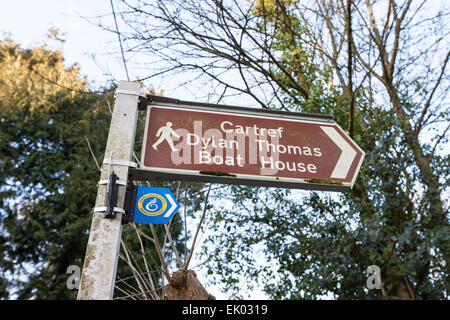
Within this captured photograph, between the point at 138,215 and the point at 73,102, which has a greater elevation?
the point at 73,102

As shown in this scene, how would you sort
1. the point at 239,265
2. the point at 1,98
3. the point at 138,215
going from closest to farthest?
the point at 138,215, the point at 239,265, the point at 1,98

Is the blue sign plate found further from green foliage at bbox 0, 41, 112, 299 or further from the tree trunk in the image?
green foliage at bbox 0, 41, 112, 299

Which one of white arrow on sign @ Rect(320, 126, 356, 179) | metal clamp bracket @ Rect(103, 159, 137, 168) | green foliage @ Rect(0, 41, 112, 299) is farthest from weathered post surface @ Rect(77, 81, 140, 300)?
green foliage @ Rect(0, 41, 112, 299)

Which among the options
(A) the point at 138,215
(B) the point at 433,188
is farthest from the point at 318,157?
(B) the point at 433,188

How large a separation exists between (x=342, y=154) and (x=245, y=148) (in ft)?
1.97

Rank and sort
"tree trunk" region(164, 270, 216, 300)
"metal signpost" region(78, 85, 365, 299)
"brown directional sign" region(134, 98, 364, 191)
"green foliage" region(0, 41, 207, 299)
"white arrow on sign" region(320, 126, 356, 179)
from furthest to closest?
"green foliage" region(0, 41, 207, 299), "tree trunk" region(164, 270, 216, 300), "white arrow on sign" region(320, 126, 356, 179), "brown directional sign" region(134, 98, 364, 191), "metal signpost" region(78, 85, 365, 299)

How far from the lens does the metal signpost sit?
1.93m

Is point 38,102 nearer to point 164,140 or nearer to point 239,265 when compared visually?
point 239,265

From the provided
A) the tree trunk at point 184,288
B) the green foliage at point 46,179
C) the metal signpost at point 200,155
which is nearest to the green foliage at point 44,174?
the green foliage at point 46,179

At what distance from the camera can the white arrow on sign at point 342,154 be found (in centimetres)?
230

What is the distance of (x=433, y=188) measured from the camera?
A: 600 centimetres

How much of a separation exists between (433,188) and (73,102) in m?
13.0

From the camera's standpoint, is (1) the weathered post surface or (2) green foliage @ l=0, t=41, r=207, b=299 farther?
(2) green foliage @ l=0, t=41, r=207, b=299

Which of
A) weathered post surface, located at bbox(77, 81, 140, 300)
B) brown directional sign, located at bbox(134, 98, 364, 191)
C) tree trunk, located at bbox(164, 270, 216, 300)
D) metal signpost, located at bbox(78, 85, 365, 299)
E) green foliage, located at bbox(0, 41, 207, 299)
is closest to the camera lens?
weathered post surface, located at bbox(77, 81, 140, 300)
